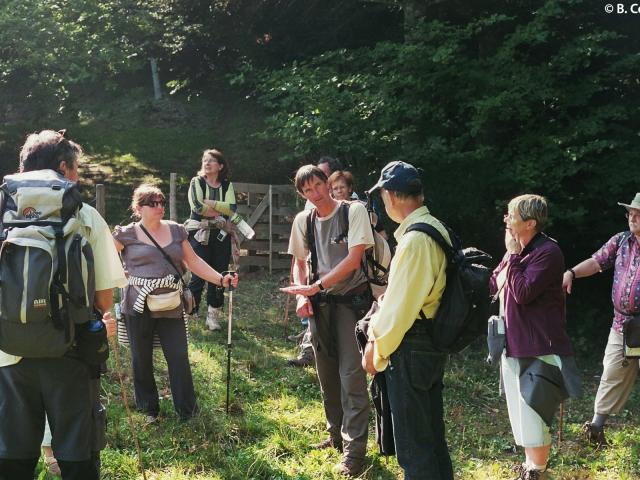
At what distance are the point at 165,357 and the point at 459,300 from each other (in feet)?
8.90

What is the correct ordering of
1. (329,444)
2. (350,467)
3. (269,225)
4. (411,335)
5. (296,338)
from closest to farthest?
1. (411,335)
2. (350,467)
3. (329,444)
4. (296,338)
5. (269,225)

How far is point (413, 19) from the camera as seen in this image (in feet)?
29.5

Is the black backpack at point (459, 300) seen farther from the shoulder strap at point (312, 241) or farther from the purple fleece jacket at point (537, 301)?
the shoulder strap at point (312, 241)

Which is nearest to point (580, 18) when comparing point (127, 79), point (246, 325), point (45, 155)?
point (246, 325)

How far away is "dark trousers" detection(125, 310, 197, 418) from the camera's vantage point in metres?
5.14

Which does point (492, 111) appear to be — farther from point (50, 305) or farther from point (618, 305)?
A: point (50, 305)

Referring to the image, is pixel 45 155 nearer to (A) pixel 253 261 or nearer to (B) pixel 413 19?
(B) pixel 413 19

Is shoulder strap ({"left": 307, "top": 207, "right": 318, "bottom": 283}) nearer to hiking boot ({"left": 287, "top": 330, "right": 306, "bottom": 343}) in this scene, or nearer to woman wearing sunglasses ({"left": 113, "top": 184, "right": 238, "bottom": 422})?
woman wearing sunglasses ({"left": 113, "top": 184, "right": 238, "bottom": 422})

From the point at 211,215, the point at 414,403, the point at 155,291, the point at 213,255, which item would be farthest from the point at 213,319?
the point at 414,403

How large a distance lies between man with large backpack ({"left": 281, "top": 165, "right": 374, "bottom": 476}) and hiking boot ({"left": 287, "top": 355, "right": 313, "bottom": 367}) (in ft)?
7.58

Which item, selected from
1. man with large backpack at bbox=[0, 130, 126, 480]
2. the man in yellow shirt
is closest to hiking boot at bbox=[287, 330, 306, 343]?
the man in yellow shirt

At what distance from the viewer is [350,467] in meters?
4.42

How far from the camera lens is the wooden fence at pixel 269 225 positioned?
38.8 ft

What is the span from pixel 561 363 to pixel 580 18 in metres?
Answer: 6.20
